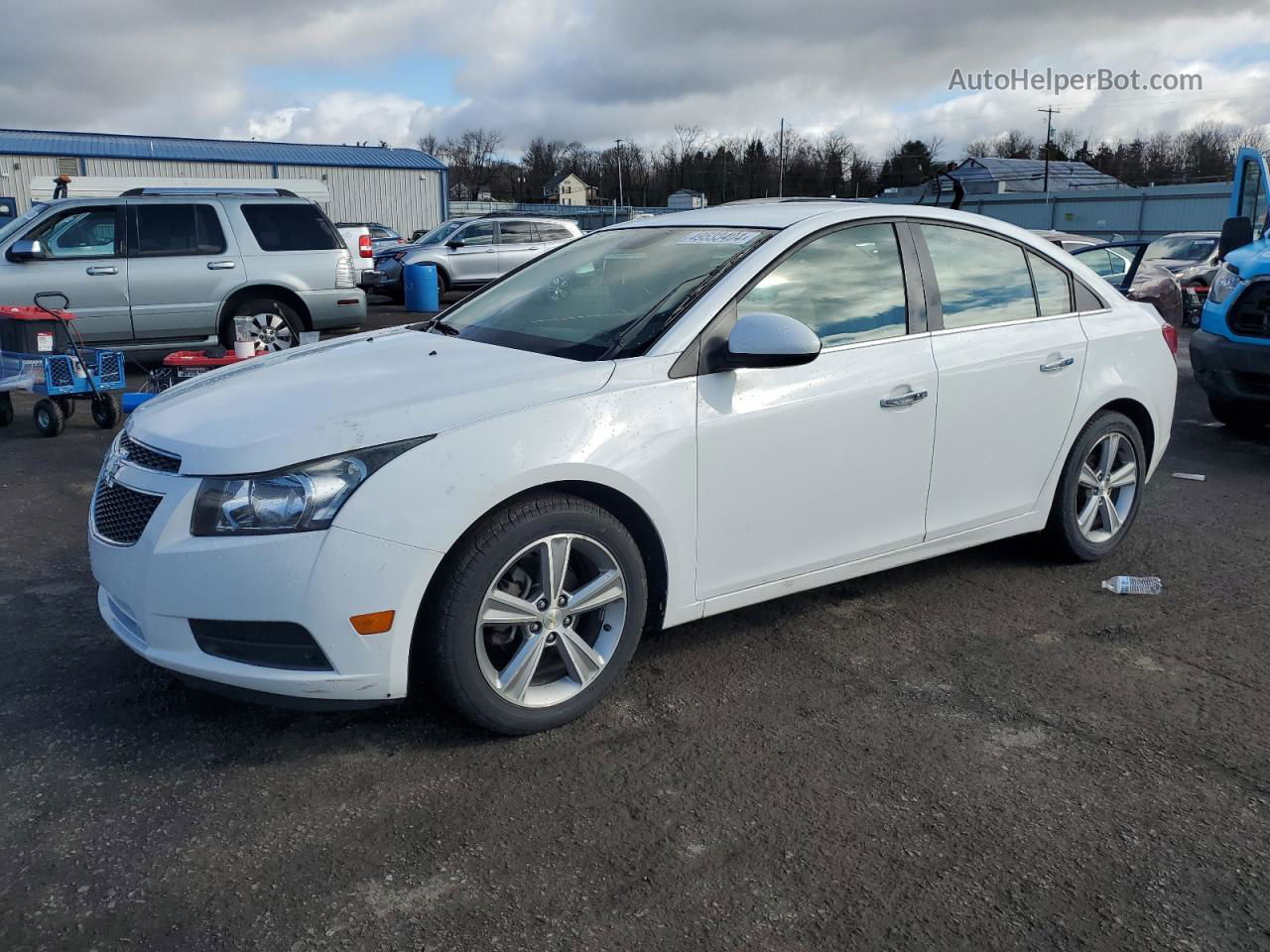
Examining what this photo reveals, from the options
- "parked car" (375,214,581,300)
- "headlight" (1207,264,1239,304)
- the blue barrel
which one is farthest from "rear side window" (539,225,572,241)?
"headlight" (1207,264,1239,304)

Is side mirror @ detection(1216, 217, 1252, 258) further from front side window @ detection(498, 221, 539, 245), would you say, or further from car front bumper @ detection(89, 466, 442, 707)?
front side window @ detection(498, 221, 539, 245)

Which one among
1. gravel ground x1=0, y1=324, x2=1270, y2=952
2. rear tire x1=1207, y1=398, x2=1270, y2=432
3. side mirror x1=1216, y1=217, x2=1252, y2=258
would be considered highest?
side mirror x1=1216, y1=217, x2=1252, y2=258

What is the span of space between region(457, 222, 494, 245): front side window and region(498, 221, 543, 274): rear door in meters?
0.19

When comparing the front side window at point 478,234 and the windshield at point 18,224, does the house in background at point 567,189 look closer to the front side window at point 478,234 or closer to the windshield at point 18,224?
the front side window at point 478,234

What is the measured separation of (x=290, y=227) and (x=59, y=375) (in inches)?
155

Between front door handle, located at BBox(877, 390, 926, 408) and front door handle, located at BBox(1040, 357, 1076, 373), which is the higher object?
front door handle, located at BBox(1040, 357, 1076, 373)

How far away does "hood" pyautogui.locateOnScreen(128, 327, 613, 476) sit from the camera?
9.68 ft

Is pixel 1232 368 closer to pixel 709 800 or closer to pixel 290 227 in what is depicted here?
pixel 709 800

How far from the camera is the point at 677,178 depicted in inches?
2628

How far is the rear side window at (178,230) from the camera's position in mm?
Result: 10664

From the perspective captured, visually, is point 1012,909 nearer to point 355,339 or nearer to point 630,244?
point 630,244

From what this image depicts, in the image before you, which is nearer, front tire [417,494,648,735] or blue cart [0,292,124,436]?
front tire [417,494,648,735]

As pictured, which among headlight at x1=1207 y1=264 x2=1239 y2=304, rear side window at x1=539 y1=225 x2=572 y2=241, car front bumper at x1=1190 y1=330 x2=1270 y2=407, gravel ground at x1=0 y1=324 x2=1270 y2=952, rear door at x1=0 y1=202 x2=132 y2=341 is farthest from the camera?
rear side window at x1=539 y1=225 x2=572 y2=241

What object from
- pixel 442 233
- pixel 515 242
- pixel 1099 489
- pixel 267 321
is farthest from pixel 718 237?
pixel 442 233
